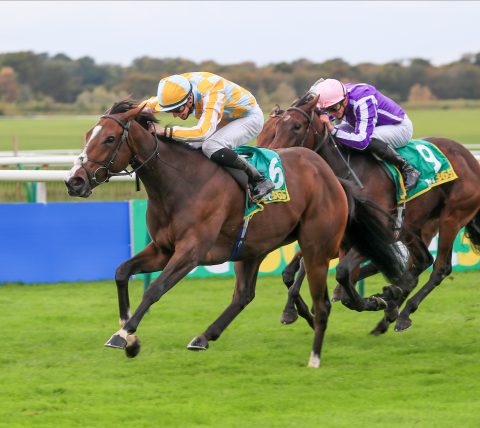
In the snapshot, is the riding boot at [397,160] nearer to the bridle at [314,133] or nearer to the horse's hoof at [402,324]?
the bridle at [314,133]

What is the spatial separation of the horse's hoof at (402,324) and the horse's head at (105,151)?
7.38 ft

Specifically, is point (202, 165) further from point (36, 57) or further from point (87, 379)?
point (36, 57)

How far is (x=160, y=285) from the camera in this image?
5137 millimetres

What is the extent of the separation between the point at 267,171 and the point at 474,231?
2522mm

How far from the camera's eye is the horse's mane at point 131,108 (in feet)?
17.4

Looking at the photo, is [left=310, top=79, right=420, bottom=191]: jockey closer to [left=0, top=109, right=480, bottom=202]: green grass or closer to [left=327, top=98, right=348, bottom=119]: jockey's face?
[left=327, top=98, right=348, bottom=119]: jockey's face

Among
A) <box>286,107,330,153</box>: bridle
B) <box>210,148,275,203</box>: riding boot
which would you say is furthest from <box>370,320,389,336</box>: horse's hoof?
<box>210,148,275,203</box>: riding boot

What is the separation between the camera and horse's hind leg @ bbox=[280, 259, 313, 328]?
6520mm

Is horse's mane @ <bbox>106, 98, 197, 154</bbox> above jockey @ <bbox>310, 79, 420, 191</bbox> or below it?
above

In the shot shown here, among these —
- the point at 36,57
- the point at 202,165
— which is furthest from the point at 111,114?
the point at 36,57

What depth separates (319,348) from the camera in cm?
564

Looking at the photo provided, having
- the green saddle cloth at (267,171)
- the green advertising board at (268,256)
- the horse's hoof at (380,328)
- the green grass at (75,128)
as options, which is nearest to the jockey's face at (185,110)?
the green saddle cloth at (267,171)

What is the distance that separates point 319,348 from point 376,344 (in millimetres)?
751

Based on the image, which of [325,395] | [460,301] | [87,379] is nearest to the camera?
[325,395]
